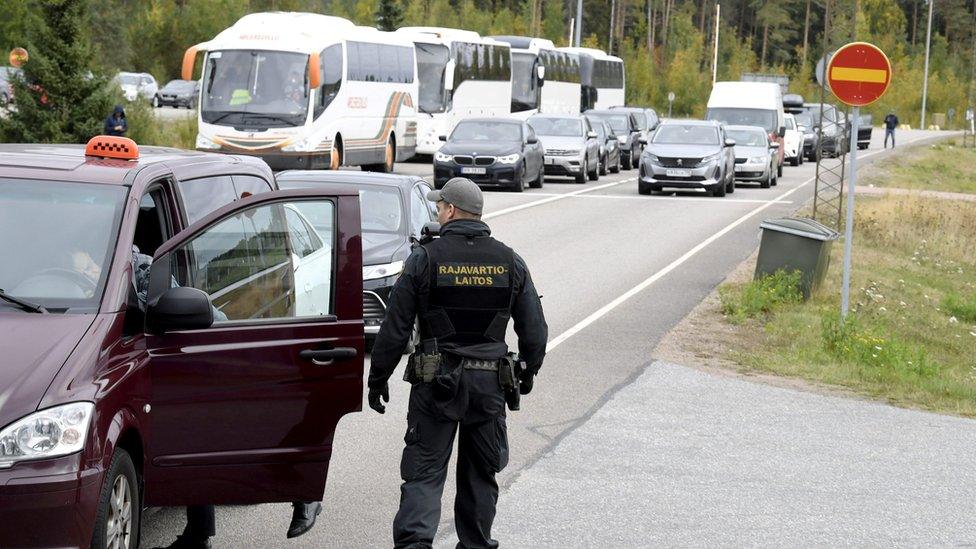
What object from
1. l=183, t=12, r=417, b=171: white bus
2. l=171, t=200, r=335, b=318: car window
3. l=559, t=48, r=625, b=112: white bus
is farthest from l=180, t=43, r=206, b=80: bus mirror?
l=559, t=48, r=625, b=112: white bus

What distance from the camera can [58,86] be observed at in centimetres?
2930

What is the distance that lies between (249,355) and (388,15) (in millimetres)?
66496

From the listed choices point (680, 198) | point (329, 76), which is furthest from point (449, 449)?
point (329, 76)

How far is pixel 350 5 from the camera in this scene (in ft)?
356

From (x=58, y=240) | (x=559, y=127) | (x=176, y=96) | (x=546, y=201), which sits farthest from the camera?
(x=176, y=96)

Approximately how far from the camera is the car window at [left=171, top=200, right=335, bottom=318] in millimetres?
5895

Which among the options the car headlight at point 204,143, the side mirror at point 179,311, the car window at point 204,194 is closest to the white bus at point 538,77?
the car headlight at point 204,143

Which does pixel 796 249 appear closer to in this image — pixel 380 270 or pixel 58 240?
pixel 380 270

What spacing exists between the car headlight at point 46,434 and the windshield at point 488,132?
1067 inches

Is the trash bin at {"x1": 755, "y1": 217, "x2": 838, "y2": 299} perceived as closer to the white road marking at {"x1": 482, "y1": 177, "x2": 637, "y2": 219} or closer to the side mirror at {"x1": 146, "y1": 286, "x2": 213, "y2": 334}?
the white road marking at {"x1": 482, "y1": 177, "x2": 637, "y2": 219}

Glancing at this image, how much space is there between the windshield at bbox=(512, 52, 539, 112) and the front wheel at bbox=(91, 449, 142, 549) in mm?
45752

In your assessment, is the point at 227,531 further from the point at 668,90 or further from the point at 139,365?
the point at 668,90

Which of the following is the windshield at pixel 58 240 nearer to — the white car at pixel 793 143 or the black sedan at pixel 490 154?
the black sedan at pixel 490 154

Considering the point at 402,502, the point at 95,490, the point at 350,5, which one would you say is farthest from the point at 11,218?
the point at 350,5
